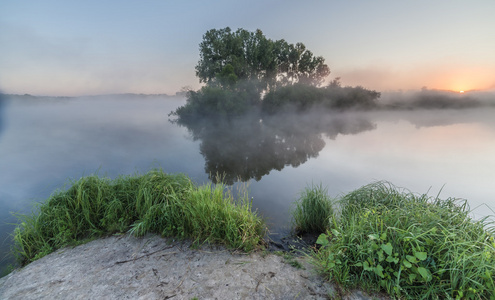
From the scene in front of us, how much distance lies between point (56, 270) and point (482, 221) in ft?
19.4

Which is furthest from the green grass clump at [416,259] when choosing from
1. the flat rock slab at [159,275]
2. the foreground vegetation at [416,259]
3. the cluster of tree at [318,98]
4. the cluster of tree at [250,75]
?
the cluster of tree at [318,98]

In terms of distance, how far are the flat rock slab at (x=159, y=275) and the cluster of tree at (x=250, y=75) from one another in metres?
27.1

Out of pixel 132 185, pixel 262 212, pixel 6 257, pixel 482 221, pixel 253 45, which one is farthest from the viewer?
pixel 253 45

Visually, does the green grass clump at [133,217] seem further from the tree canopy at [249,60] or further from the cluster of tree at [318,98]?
the cluster of tree at [318,98]

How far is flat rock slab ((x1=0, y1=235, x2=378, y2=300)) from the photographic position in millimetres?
2307

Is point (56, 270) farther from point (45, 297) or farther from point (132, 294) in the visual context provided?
point (132, 294)

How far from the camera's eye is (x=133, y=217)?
379 centimetres

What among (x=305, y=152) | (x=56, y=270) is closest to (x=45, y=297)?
(x=56, y=270)

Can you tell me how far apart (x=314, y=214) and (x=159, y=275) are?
3.29m

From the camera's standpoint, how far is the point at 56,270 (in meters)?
2.76

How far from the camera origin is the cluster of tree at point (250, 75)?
1172 inches

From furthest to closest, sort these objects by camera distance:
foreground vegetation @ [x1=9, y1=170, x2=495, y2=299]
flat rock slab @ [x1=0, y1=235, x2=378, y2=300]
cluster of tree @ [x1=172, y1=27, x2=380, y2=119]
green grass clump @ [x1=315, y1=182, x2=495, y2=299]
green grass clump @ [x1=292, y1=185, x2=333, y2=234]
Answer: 1. cluster of tree @ [x1=172, y1=27, x2=380, y2=119]
2. green grass clump @ [x1=292, y1=185, x2=333, y2=234]
3. flat rock slab @ [x1=0, y1=235, x2=378, y2=300]
4. foreground vegetation @ [x1=9, y1=170, x2=495, y2=299]
5. green grass clump @ [x1=315, y1=182, x2=495, y2=299]

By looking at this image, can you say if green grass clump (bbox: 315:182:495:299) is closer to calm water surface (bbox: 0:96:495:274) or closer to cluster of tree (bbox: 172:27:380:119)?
calm water surface (bbox: 0:96:495:274)

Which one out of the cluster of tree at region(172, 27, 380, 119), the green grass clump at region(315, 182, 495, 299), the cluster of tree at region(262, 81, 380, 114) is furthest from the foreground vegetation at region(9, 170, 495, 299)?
the cluster of tree at region(262, 81, 380, 114)
